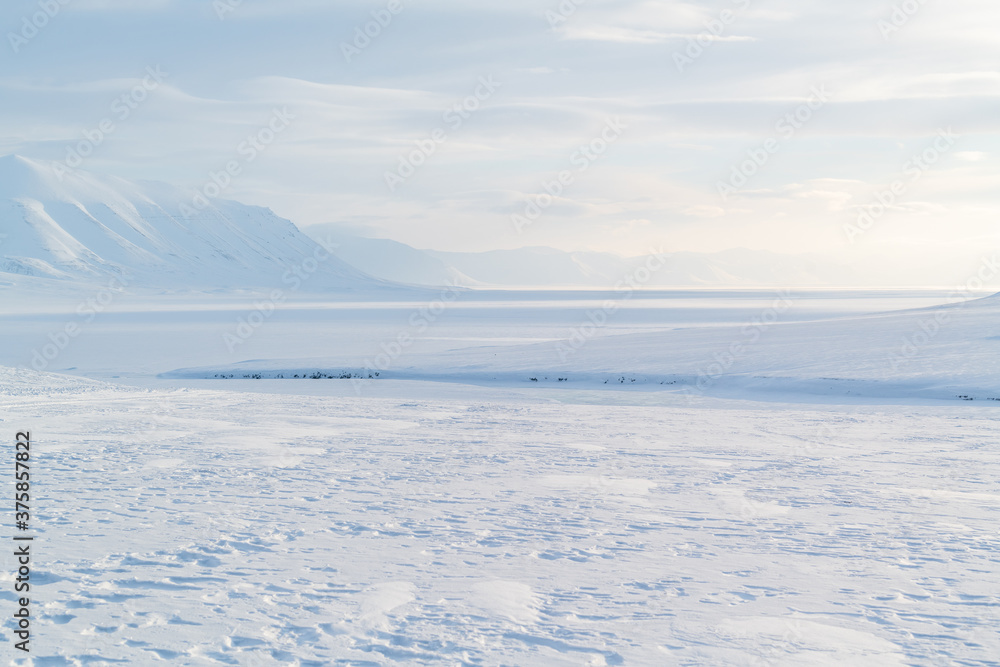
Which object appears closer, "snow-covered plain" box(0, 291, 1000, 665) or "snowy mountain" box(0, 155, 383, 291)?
"snow-covered plain" box(0, 291, 1000, 665)

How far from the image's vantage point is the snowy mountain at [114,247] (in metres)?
143

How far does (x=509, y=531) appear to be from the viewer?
257 inches

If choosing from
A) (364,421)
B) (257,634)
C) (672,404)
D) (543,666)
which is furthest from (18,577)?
(672,404)

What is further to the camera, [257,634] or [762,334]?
[762,334]

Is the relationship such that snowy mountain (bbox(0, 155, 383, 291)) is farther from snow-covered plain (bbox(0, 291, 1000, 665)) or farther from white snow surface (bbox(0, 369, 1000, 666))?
white snow surface (bbox(0, 369, 1000, 666))

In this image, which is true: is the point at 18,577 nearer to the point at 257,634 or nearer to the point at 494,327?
the point at 257,634

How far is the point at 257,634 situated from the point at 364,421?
868cm

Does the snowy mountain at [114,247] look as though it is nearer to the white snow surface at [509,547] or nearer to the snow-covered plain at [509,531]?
the snow-covered plain at [509,531]

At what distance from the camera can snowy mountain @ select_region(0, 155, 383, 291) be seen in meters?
143

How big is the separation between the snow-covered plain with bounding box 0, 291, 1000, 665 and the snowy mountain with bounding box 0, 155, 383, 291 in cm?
13176

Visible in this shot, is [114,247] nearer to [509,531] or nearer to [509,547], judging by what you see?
[509,531]

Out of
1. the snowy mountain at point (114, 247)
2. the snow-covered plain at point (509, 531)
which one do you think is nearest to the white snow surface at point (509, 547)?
the snow-covered plain at point (509, 531)

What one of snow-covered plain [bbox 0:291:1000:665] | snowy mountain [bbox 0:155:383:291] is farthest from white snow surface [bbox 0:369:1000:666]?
snowy mountain [bbox 0:155:383:291]

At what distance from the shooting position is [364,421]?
1302cm
